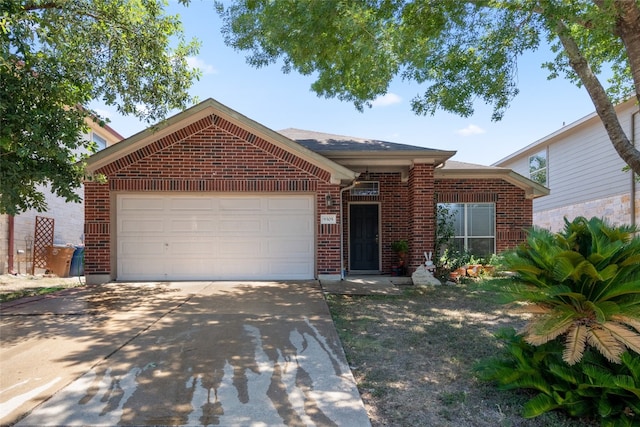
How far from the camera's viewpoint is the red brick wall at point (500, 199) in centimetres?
1157

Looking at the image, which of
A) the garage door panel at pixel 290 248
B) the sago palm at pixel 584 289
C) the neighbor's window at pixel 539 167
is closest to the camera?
the sago palm at pixel 584 289

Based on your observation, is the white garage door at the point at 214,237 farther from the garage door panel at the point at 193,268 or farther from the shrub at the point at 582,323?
the shrub at the point at 582,323

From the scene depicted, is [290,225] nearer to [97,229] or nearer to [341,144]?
[341,144]

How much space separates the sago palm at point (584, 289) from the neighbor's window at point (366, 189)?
8144mm

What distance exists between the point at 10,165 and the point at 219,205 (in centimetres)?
421

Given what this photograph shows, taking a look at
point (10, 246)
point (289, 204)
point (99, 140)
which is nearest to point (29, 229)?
point (10, 246)

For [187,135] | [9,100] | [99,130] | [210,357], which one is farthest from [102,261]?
[99,130]

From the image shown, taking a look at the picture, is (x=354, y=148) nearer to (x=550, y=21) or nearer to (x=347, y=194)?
(x=347, y=194)

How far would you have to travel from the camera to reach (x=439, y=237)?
1142 cm

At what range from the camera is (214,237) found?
961 cm

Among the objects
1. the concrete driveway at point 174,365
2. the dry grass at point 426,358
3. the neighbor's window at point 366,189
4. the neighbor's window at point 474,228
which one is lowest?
the dry grass at point 426,358

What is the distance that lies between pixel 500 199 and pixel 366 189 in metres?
4.03

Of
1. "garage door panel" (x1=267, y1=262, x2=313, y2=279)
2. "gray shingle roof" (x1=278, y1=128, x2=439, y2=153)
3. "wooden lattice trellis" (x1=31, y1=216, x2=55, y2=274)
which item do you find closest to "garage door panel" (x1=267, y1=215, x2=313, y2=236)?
"garage door panel" (x1=267, y1=262, x2=313, y2=279)

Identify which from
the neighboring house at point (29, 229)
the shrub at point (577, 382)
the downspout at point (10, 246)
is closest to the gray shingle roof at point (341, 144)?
the neighboring house at point (29, 229)
